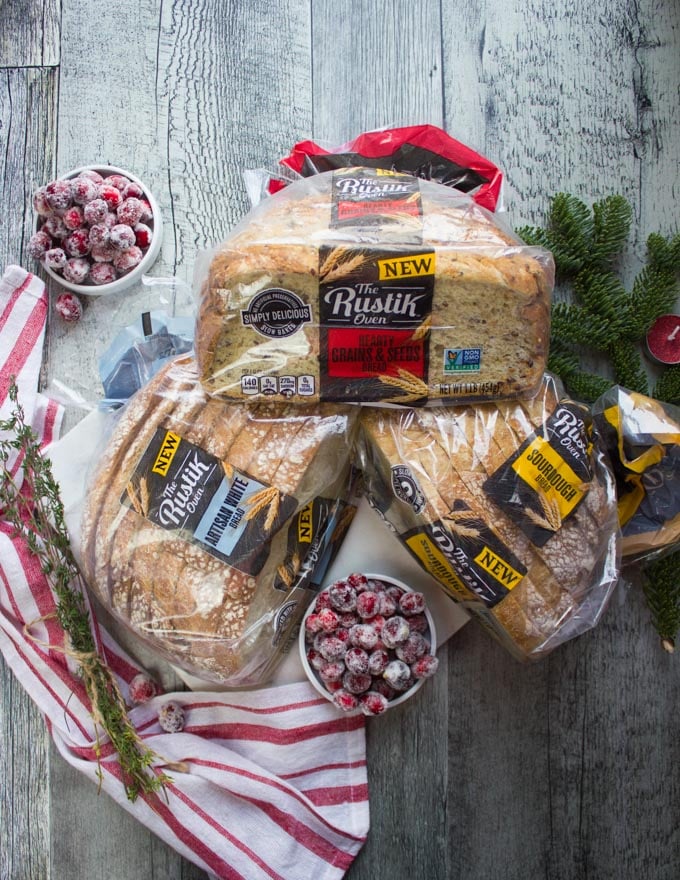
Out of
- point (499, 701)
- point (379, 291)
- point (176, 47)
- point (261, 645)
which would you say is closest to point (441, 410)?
point (379, 291)

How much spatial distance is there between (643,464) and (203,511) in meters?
0.69

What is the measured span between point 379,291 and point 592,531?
1.57 feet

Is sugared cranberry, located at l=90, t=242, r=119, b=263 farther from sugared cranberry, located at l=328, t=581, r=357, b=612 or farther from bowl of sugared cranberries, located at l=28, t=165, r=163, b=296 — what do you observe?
sugared cranberry, located at l=328, t=581, r=357, b=612

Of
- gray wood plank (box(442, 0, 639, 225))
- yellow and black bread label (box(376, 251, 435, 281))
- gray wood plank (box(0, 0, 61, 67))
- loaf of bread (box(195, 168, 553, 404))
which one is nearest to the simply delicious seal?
loaf of bread (box(195, 168, 553, 404))

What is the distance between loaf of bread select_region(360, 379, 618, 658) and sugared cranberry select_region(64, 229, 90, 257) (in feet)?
1.98

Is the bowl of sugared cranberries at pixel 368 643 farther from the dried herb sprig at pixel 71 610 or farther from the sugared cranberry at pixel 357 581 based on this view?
the dried herb sprig at pixel 71 610

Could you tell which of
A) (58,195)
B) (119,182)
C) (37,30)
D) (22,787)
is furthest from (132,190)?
(22,787)

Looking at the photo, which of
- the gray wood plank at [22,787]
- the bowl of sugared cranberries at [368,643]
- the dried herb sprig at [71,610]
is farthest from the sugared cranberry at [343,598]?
the gray wood plank at [22,787]

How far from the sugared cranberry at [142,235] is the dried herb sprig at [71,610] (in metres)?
0.35

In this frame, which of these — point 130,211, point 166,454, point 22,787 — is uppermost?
point 130,211

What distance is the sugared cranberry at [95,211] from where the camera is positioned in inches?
49.1

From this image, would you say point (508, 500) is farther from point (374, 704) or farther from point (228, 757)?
point (228, 757)

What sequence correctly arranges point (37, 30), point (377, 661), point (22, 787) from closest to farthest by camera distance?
1. point (377, 661)
2. point (22, 787)
3. point (37, 30)

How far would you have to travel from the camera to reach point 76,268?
1.29 metres
